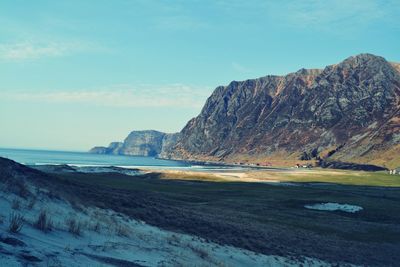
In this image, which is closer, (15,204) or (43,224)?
(43,224)

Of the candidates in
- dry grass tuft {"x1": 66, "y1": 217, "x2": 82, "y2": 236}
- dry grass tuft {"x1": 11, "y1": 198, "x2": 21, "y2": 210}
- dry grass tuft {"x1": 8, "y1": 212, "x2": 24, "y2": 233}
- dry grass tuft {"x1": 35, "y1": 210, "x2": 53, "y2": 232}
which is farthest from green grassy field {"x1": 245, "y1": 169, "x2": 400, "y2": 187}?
dry grass tuft {"x1": 8, "y1": 212, "x2": 24, "y2": 233}

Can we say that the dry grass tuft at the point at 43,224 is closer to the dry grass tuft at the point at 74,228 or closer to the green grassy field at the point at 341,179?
the dry grass tuft at the point at 74,228

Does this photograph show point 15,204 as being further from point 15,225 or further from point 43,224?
point 15,225

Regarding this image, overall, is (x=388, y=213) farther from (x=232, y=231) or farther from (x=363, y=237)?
(x=232, y=231)

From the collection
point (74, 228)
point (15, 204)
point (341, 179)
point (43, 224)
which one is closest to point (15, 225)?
point (43, 224)

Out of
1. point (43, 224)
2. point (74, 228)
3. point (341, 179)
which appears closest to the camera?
point (43, 224)

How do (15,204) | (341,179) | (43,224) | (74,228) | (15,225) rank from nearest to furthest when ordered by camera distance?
(15,225), (43,224), (74,228), (15,204), (341,179)

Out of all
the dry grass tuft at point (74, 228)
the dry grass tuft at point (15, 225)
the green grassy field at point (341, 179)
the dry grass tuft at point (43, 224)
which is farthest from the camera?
the green grassy field at point (341, 179)

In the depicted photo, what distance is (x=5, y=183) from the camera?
64.7 ft

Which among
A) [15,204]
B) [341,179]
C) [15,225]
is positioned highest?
[15,204]

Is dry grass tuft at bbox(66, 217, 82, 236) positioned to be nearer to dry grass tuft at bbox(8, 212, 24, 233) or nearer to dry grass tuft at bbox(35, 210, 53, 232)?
dry grass tuft at bbox(35, 210, 53, 232)

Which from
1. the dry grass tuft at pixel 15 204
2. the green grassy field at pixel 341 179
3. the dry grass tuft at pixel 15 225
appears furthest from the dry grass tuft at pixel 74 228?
the green grassy field at pixel 341 179

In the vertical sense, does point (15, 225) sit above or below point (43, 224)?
above

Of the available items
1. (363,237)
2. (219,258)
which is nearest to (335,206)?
(363,237)
